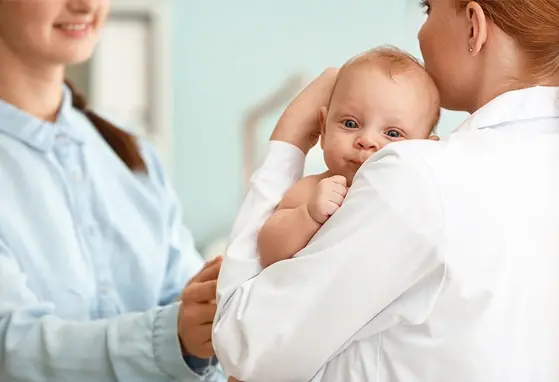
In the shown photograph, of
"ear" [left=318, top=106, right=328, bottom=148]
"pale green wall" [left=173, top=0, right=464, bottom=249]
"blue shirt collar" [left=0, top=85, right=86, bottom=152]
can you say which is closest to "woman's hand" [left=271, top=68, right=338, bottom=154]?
"ear" [left=318, top=106, right=328, bottom=148]

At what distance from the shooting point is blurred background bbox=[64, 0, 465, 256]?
2582 millimetres

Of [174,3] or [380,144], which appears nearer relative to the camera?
[380,144]

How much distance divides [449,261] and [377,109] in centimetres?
17

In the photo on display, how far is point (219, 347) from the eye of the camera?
0.74 m

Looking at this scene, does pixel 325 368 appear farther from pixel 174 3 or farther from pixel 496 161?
pixel 174 3

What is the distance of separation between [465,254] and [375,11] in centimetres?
128

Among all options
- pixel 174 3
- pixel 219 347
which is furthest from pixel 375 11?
pixel 219 347

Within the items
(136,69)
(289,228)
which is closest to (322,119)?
(289,228)

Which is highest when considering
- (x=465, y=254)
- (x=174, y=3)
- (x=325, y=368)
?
(x=465, y=254)

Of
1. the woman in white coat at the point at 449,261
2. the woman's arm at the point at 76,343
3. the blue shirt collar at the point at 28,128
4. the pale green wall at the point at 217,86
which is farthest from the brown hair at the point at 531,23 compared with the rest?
Answer: the pale green wall at the point at 217,86

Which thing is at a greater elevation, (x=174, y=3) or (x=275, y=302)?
(x=275, y=302)

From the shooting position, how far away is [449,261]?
66cm

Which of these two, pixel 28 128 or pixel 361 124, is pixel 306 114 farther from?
pixel 28 128

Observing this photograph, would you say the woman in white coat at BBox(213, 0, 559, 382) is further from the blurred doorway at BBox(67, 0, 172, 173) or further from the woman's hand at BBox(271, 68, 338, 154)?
the blurred doorway at BBox(67, 0, 172, 173)
